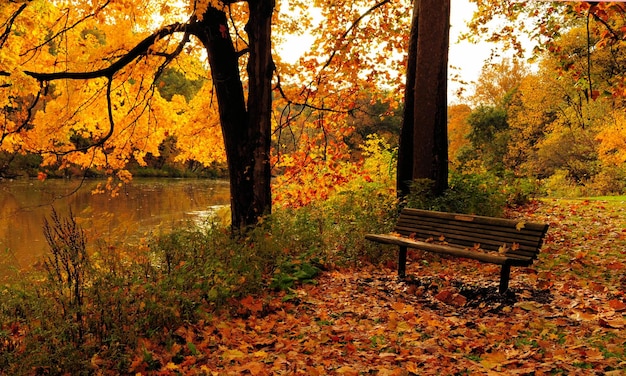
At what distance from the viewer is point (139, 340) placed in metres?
4.12

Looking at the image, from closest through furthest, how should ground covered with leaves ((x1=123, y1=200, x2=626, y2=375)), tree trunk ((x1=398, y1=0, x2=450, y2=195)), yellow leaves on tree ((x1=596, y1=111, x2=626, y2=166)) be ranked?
ground covered with leaves ((x1=123, y1=200, x2=626, y2=375)) < tree trunk ((x1=398, y1=0, x2=450, y2=195)) < yellow leaves on tree ((x1=596, y1=111, x2=626, y2=166))

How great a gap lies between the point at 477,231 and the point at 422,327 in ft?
5.21

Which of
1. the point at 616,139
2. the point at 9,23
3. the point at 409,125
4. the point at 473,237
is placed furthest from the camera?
the point at 616,139

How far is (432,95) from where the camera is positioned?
8.54 m

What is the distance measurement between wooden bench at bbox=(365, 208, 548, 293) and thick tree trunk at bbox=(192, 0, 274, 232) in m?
2.23

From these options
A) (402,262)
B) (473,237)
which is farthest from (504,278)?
(402,262)

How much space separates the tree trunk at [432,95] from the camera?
8531 mm

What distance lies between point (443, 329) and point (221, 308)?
226 centimetres

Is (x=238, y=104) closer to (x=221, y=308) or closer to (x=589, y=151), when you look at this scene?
(x=221, y=308)

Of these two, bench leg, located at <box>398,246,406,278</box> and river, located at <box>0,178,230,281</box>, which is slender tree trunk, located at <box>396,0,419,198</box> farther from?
river, located at <box>0,178,230,281</box>

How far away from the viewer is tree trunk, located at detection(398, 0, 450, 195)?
853 centimetres

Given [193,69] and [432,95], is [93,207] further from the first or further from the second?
[432,95]

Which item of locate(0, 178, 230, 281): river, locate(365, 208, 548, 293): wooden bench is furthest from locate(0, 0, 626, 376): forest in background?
locate(0, 178, 230, 281): river

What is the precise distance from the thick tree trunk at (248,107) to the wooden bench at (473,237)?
2232 mm
